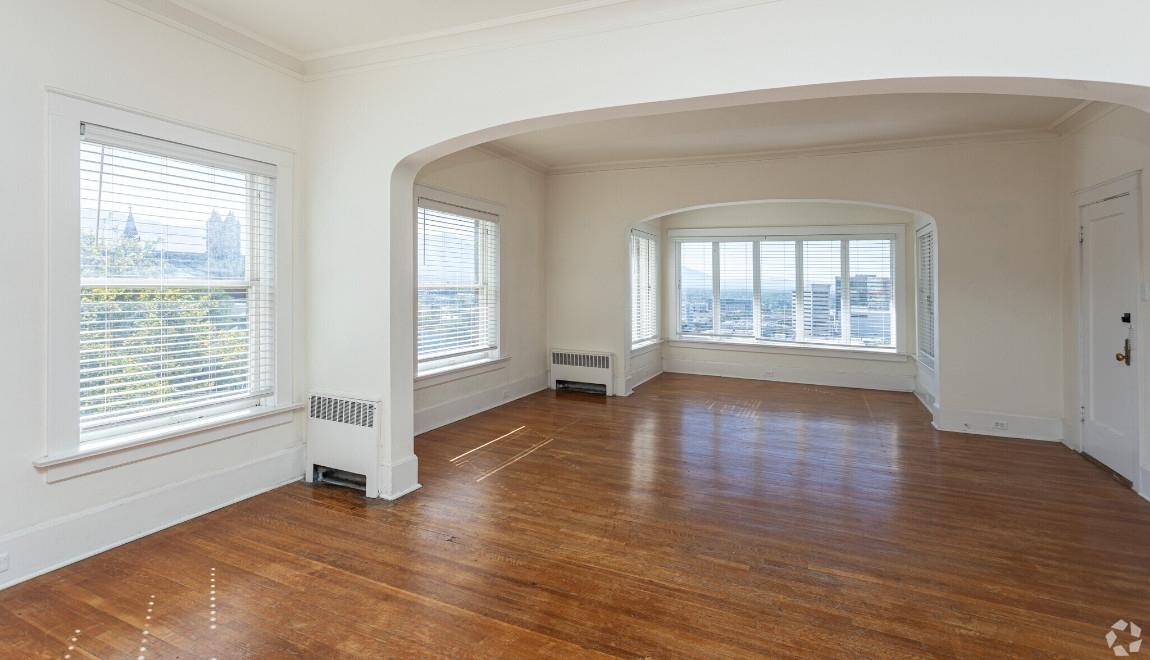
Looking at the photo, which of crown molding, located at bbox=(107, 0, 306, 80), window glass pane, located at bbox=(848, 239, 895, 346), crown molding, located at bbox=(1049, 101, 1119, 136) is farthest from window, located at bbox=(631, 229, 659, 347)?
crown molding, located at bbox=(107, 0, 306, 80)

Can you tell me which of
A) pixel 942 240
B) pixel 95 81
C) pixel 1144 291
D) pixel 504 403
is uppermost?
pixel 95 81

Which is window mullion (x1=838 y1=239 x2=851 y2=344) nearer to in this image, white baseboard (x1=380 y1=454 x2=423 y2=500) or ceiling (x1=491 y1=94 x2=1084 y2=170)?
ceiling (x1=491 y1=94 x2=1084 y2=170)

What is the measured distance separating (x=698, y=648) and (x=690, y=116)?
4096 millimetres

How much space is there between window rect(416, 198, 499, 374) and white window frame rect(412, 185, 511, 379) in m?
0.02

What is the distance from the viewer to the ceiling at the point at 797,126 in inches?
173

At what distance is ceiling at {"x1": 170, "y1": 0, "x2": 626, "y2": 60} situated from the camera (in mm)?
3064

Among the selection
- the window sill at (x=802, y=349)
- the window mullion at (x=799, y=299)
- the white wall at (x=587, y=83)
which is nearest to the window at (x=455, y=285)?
the white wall at (x=587, y=83)

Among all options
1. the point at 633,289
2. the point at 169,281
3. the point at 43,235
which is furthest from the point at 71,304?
the point at 633,289

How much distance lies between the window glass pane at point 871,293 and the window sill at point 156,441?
7218 millimetres

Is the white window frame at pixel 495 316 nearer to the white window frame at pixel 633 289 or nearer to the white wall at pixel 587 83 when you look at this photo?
the white wall at pixel 587 83

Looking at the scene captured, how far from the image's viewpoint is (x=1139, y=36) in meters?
2.26

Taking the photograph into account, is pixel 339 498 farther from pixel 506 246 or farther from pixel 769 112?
pixel 769 112

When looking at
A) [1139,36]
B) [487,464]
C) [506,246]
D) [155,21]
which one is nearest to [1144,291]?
[1139,36]

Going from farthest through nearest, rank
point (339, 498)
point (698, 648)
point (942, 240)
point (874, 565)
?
point (942, 240), point (339, 498), point (874, 565), point (698, 648)
